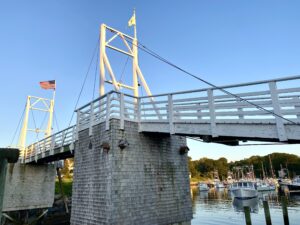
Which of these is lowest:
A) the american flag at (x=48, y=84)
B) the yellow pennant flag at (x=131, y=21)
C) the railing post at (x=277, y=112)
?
the railing post at (x=277, y=112)

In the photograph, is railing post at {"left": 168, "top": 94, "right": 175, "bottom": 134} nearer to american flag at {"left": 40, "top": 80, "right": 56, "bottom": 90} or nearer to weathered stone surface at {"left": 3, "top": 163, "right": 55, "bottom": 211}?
weathered stone surface at {"left": 3, "top": 163, "right": 55, "bottom": 211}

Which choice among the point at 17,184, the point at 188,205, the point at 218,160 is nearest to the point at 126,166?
the point at 188,205

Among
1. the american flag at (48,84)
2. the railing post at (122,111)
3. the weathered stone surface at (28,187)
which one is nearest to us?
the railing post at (122,111)

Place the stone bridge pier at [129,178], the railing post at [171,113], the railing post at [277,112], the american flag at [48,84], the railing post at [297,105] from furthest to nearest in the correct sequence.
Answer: the american flag at [48,84], the railing post at [171,113], the stone bridge pier at [129,178], the railing post at [277,112], the railing post at [297,105]

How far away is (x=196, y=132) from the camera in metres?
10.4

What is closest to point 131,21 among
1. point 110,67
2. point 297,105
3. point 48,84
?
point 110,67

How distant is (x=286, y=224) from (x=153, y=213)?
10.6 meters

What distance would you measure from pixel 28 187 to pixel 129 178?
16030 millimetres

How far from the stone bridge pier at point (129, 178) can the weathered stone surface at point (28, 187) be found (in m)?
12.1

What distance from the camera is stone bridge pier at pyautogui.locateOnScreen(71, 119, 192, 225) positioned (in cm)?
1091

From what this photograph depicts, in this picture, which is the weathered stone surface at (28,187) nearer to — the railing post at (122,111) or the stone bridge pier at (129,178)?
the stone bridge pier at (129,178)

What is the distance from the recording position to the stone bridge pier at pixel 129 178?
35.8 ft

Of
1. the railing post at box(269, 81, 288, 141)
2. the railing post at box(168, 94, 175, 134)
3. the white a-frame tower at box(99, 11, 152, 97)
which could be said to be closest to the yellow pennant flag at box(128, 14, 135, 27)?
the white a-frame tower at box(99, 11, 152, 97)

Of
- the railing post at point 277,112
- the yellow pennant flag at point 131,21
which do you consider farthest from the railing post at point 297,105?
the yellow pennant flag at point 131,21
